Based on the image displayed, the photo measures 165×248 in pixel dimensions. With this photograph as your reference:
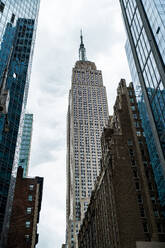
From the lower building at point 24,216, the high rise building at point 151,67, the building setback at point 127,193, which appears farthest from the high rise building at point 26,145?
the high rise building at point 151,67

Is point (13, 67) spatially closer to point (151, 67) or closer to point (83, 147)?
point (151, 67)

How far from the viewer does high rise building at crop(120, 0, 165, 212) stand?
43566 mm

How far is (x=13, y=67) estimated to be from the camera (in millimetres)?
73000

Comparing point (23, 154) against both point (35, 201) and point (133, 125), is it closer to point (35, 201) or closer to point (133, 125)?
point (35, 201)

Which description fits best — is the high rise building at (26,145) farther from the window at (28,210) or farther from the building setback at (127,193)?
the building setback at (127,193)

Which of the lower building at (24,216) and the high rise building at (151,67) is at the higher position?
the high rise building at (151,67)

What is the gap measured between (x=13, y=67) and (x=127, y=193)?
1907 inches

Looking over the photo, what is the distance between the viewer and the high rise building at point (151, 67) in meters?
43.6

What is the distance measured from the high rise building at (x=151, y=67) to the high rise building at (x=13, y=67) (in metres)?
30.1

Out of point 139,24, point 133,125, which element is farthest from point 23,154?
point 139,24

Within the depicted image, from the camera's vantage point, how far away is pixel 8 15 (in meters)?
70.1

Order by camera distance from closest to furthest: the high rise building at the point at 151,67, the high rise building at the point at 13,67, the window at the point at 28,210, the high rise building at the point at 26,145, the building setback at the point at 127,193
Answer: the high rise building at the point at 151,67 < the building setback at the point at 127,193 < the high rise building at the point at 13,67 < the window at the point at 28,210 < the high rise building at the point at 26,145

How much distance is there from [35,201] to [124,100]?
42.5 metres

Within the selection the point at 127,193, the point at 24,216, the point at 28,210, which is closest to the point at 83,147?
the point at 28,210
